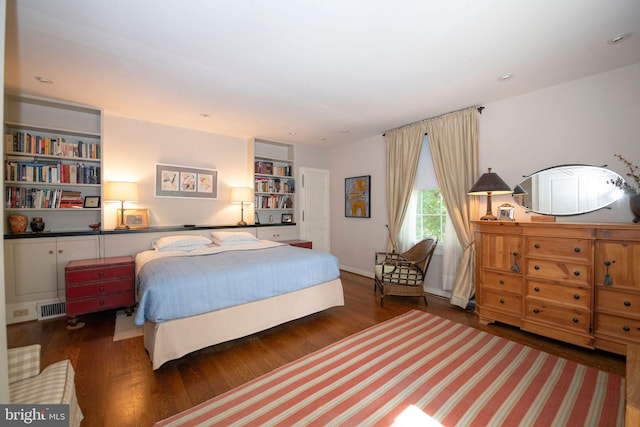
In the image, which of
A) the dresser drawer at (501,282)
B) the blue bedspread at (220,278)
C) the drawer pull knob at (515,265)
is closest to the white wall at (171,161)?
the blue bedspread at (220,278)

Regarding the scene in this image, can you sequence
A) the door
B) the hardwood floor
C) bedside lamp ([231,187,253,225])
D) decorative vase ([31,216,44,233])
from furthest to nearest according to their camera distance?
1. the door
2. bedside lamp ([231,187,253,225])
3. decorative vase ([31,216,44,233])
4. the hardwood floor

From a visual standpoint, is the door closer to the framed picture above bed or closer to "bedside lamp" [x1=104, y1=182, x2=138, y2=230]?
the framed picture above bed

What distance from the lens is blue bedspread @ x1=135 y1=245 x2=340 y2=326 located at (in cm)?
212

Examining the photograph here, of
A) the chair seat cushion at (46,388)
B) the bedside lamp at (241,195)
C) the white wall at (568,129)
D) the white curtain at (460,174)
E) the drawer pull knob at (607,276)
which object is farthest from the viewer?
the bedside lamp at (241,195)

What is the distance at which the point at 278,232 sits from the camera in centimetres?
504

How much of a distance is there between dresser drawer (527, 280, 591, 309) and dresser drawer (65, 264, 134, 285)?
14.1 ft

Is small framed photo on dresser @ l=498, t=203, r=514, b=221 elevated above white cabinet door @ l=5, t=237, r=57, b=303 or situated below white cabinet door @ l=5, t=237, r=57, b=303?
above

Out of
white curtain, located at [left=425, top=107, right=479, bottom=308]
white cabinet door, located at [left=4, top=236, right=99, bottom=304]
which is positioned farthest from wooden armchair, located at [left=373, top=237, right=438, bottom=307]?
white cabinet door, located at [left=4, top=236, right=99, bottom=304]

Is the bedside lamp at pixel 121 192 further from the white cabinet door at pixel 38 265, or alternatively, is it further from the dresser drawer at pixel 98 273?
the dresser drawer at pixel 98 273

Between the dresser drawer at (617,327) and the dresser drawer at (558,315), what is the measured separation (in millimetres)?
78

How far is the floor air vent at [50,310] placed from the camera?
304cm

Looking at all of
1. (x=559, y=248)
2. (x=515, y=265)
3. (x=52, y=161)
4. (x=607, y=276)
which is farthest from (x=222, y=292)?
(x=607, y=276)

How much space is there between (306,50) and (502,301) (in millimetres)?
3124

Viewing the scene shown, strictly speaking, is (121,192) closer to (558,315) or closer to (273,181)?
(273,181)
